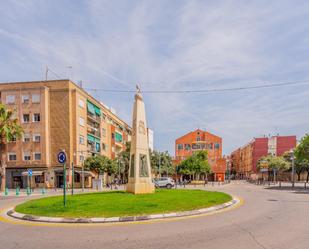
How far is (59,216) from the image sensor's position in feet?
38.5

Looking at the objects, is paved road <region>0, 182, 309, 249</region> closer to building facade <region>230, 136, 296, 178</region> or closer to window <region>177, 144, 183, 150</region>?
window <region>177, 144, 183, 150</region>

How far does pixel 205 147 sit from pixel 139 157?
67.1 m

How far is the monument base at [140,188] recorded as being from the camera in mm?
20328

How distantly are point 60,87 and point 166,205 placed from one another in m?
40.5

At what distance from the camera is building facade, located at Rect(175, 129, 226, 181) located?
83375 millimetres

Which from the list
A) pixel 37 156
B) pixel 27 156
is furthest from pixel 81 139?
pixel 27 156

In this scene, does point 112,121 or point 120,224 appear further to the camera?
point 112,121

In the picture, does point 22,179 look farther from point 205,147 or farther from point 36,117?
point 205,147

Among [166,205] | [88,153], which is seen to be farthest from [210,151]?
[166,205]

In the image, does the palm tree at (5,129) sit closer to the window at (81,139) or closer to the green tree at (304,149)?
the window at (81,139)

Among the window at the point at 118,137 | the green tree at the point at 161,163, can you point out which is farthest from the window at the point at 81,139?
the green tree at the point at 161,163

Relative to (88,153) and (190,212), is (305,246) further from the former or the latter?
(88,153)

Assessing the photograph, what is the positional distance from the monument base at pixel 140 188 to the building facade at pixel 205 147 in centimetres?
6456

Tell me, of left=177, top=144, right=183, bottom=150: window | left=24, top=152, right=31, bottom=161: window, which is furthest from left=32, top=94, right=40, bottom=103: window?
left=177, top=144, right=183, bottom=150: window
